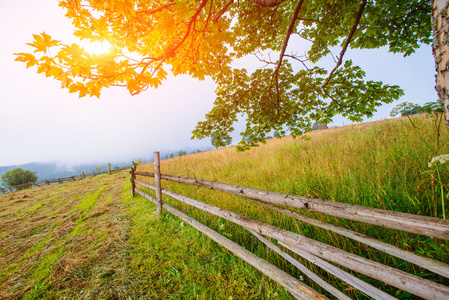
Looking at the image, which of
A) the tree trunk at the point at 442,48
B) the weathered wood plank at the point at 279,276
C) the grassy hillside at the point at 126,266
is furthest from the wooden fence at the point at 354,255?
the tree trunk at the point at 442,48

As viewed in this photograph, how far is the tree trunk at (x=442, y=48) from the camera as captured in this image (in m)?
0.87

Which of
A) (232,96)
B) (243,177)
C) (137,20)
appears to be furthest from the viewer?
(243,177)

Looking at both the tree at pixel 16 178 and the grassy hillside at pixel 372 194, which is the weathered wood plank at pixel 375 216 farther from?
the tree at pixel 16 178

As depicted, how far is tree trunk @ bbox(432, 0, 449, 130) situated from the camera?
0.87 metres

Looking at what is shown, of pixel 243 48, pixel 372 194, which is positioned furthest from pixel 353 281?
pixel 243 48

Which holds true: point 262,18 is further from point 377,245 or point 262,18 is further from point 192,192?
point 192,192

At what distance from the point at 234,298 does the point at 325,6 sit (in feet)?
16.8

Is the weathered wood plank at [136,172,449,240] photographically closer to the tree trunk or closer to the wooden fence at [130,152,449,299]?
the wooden fence at [130,152,449,299]

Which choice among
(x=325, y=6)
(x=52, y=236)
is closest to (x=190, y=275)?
(x=52, y=236)

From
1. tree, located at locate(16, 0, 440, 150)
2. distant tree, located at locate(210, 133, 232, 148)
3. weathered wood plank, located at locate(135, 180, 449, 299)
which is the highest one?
tree, located at locate(16, 0, 440, 150)

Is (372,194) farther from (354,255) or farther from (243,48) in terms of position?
(243,48)

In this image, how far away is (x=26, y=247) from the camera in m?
3.56

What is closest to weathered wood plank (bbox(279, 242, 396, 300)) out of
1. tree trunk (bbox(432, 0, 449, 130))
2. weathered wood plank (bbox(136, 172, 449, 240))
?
weathered wood plank (bbox(136, 172, 449, 240))

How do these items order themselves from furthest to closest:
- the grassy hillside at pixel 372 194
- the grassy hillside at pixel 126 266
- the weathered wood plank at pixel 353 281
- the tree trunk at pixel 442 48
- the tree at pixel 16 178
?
1. the tree at pixel 16 178
2. the grassy hillside at pixel 126 266
3. the grassy hillside at pixel 372 194
4. the weathered wood plank at pixel 353 281
5. the tree trunk at pixel 442 48
